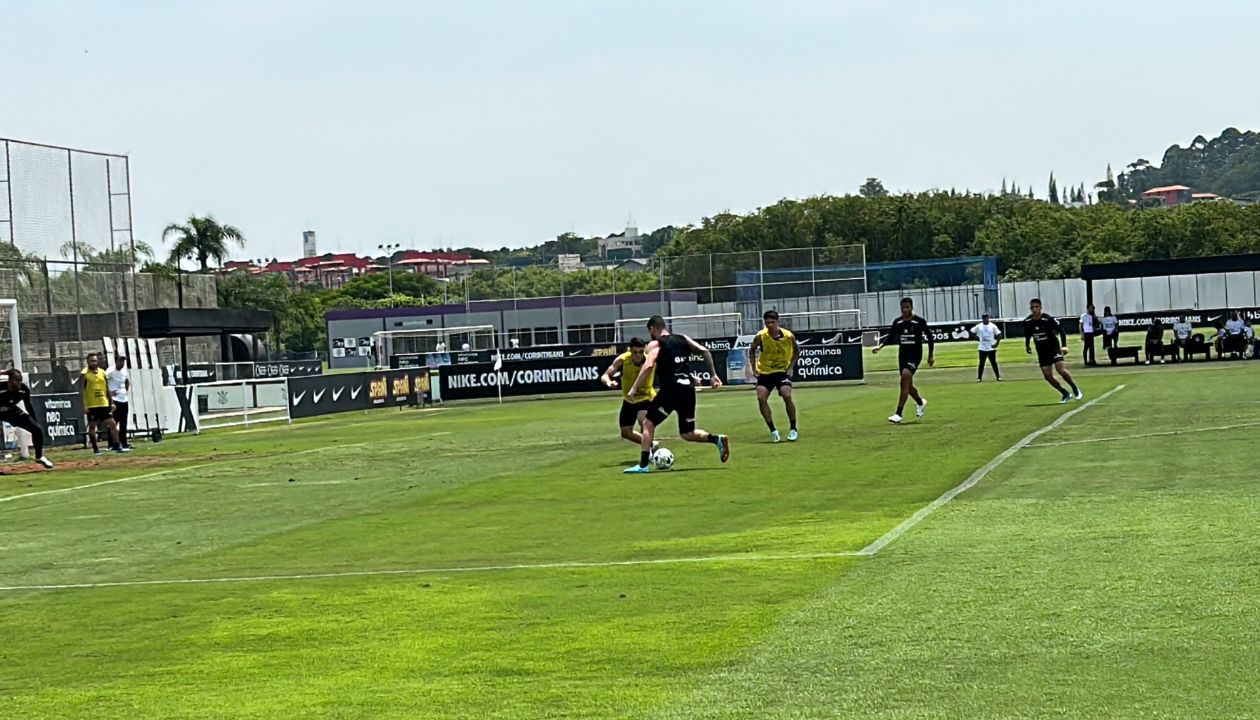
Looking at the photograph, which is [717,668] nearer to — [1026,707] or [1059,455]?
[1026,707]

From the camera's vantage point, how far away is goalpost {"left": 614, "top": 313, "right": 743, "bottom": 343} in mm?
67312

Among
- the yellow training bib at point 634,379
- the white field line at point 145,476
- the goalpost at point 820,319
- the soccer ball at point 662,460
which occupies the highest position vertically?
the goalpost at point 820,319

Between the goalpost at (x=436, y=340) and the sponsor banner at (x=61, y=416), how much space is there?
37.7 meters

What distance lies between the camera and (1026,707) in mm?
6637

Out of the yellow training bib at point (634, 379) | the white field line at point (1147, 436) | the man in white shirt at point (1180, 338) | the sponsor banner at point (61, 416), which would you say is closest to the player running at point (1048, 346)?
the white field line at point (1147, 436)

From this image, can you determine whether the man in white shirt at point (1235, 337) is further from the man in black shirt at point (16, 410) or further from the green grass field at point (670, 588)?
the man in black shirt at point (16, 410)

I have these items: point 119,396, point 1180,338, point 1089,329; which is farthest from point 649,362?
point 1180,338

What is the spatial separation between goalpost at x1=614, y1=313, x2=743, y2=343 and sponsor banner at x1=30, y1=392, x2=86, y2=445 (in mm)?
33989

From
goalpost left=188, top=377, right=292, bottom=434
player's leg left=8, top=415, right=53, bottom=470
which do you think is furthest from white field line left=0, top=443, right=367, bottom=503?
goalpost left=188, top=377, right=292, bottom=434

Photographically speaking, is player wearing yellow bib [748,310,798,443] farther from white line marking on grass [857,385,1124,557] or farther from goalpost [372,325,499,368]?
goalpost [372,325,499,368]

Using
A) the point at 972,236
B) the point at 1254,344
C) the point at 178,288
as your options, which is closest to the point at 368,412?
the point at 178,288

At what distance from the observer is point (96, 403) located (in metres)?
31.0

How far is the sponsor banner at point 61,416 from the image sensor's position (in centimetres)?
3450

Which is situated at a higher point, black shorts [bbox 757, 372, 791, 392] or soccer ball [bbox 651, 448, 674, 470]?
black shorts [bbox 757, 372, 791, 392]
